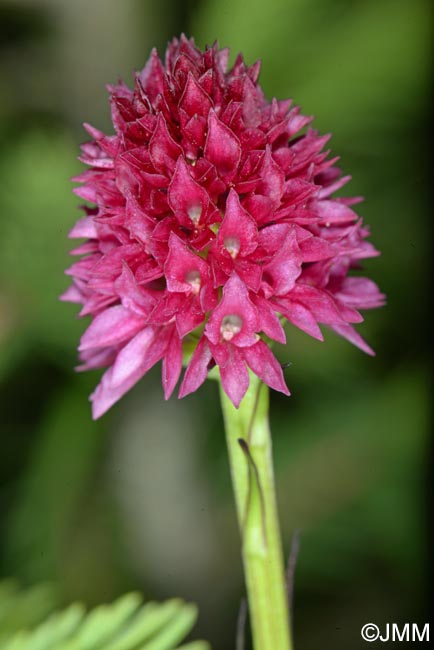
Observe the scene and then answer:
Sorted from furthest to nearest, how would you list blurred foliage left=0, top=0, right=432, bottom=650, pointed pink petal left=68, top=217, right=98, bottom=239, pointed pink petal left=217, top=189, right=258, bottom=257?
blurred foliage left=0, top=0, right=432, bottom=650 → pointed pink petal left=68, top=217, right=98, bottom=239 → pointed pink petal left=217, top=189, right=258, bottom=257

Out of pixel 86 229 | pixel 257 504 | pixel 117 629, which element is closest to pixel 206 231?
pixel 86 229

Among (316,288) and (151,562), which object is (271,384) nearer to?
(316,288)

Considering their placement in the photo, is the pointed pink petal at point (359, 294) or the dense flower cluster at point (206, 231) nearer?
the dense flower cluster at point (206, 231)

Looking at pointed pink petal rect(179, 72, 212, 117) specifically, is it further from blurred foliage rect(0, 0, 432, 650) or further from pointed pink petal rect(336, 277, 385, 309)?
blurred foliage rect(0, 0, 432, 650)

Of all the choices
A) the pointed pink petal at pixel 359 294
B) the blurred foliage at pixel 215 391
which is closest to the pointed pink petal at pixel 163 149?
the pointed pink petal at pixel 359 294

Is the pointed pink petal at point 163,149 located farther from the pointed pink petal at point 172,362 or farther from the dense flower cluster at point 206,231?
the pointed pink petal at point 172,362

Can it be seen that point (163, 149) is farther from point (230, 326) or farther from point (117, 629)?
point (117, 629)

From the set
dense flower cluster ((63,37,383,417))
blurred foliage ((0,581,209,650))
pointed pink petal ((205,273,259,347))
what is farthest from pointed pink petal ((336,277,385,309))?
blurred foliage ((0,581,209,650))
